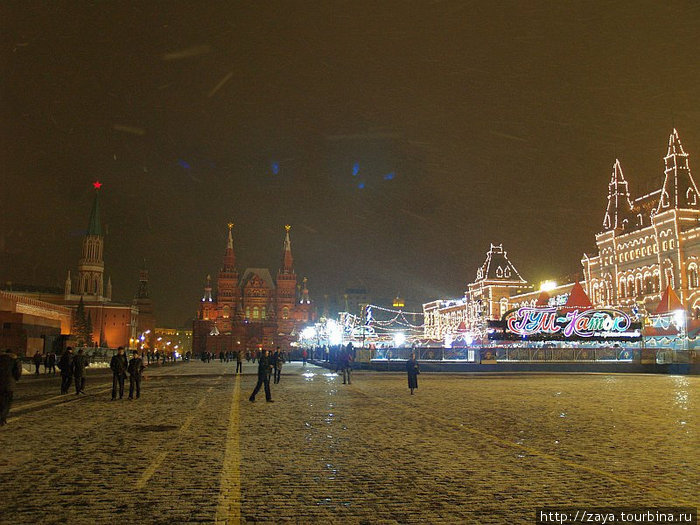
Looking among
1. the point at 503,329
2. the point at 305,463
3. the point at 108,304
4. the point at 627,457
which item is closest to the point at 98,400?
the point at 305,463

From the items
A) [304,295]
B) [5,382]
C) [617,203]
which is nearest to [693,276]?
[617,203]

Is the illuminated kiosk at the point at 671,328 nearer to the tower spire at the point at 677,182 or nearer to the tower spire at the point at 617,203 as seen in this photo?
the tower spire at the point at 677,182

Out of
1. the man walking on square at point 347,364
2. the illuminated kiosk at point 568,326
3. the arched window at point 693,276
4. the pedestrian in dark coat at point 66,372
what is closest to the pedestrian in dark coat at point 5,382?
the pedestrian in dark coat at point 66,372

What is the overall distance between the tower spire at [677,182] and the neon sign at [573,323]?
83.7 ft

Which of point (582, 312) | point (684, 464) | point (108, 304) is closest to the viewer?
point (684, 464)

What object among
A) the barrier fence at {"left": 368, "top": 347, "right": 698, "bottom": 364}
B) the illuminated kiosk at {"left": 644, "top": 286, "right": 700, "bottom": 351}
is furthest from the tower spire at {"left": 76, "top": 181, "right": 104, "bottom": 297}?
the illuminated kiosk at {"left": 644, "top": 286, "right": 700, "bottom": 351}

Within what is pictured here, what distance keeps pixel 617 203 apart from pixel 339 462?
260 ft

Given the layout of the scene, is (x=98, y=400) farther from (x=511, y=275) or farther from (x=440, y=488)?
(x=511, y=275)

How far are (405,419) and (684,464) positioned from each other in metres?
5.90

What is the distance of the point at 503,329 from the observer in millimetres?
46156

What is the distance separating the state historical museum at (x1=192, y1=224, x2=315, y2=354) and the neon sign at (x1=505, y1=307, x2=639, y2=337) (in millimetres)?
94284

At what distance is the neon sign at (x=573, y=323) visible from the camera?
4462 centimetres

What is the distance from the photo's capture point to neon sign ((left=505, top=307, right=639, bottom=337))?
44625 mm

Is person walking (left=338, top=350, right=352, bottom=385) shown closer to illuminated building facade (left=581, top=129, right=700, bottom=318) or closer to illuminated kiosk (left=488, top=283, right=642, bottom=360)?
illuminated kiosk (left=488, top=283, right=642, bottom=360)
